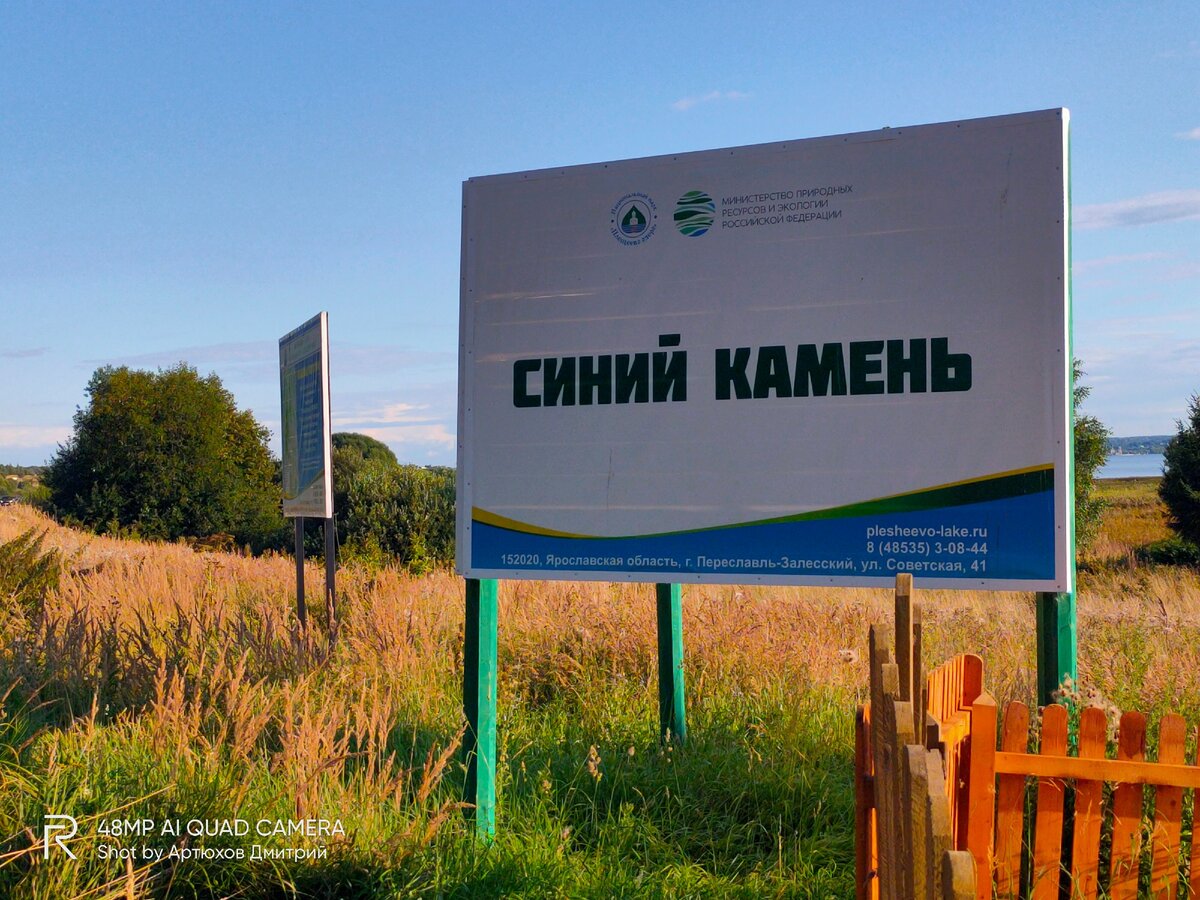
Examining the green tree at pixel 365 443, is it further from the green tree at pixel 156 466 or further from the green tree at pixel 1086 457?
the green tree at pixel 1086 457

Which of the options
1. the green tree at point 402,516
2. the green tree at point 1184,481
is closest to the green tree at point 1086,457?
the green tree at point 1184,481

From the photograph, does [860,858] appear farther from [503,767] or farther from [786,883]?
[503,767]

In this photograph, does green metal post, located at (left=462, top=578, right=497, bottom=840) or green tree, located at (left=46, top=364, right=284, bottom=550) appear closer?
green metal post, located at (left=462, top=578, right=497, bottom=840)

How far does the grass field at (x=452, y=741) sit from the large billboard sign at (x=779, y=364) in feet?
3.68

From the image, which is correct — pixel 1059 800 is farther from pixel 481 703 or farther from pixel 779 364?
pixel 481 703

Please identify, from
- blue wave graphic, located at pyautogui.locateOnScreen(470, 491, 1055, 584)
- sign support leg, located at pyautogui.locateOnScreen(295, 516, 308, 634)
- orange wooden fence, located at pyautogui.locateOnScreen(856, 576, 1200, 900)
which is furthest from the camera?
sign support leg, located at pyautogui.locateOnScreen(295, 516, 308, 634)

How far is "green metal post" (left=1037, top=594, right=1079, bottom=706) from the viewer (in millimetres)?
4266

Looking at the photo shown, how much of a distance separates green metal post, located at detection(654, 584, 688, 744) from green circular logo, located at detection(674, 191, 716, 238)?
225 cm

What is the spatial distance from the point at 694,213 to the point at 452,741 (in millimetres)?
2977

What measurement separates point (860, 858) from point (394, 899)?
5.23 feet

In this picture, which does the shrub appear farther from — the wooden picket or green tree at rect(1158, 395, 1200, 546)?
green tree at rect(1158, 395, 1200, 546)

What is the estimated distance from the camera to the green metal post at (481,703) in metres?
4.53

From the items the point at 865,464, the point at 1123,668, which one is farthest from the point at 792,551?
the point at 1123,668

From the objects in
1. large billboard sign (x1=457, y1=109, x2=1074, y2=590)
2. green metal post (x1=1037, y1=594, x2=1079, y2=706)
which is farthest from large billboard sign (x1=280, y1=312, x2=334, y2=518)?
green metal post (x1=1037, y1=594, x2=1079, y2=706)
